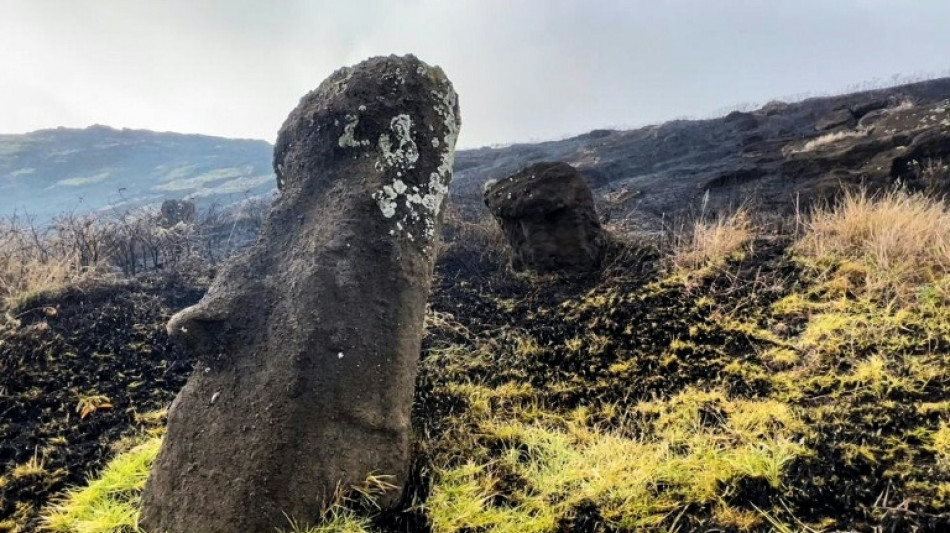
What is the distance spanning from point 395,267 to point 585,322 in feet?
6.85

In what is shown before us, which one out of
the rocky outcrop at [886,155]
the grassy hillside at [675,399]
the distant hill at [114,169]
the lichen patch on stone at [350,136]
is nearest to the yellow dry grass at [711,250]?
the grassy hillside at [675,399]

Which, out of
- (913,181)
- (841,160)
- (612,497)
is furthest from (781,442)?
(841,160)

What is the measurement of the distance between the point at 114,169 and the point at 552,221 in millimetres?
35827

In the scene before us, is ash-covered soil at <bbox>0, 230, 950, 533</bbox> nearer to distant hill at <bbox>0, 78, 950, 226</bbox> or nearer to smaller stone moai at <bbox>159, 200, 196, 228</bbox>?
distant hill at <bbox>0, 78, 950, 226</bbox>

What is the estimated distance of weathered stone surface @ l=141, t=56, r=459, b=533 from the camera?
7.68ft

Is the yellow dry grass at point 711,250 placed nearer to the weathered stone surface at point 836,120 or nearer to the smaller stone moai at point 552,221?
the smaller stone moai at point 552,221

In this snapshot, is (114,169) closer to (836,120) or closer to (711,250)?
(836,120)

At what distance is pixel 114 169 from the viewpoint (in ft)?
111

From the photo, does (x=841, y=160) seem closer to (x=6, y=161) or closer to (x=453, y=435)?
(x=453, y=435)

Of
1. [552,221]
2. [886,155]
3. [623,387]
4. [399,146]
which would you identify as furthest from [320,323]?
[886,155]

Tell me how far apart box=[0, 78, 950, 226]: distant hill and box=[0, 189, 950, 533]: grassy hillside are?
2121 mm

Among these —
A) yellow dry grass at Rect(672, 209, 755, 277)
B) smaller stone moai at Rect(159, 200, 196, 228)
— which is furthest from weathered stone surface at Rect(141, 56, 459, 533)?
smaller stone moai at Rect(159, 200, 196, 228)

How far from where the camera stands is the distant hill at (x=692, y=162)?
27.1 feet

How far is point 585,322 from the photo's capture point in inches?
177
